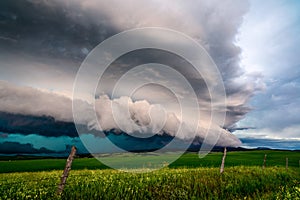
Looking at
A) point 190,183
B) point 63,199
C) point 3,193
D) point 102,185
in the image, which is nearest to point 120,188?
point 102,185

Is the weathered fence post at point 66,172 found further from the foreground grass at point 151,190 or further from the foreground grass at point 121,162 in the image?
the foreground grass at point 121,162

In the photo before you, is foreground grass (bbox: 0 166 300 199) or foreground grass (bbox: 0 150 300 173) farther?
foreground grass (bbox: 0 150 300 173)

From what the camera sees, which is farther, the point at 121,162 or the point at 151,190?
the point at 121,162

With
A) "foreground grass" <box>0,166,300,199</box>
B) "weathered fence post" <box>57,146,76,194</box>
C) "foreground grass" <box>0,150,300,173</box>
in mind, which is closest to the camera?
"weathered fence post" <box>57,146,76,194</box>

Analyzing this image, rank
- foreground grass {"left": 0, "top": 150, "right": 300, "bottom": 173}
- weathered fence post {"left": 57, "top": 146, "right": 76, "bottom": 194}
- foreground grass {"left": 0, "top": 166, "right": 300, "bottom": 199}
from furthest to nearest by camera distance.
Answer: foreground grass {"left": 0, "top": 150, "right": 300, "bottom": 173} → foreground grass {"left": 0, "top": 166, "right": 300, "bottom": 199} → weathered fence post {"left": 57, "top": 146, "right": 76, "bottom": 194}

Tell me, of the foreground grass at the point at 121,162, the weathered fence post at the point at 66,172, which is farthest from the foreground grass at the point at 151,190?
the foreground grass at the point at 121,162

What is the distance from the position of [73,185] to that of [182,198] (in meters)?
6.21

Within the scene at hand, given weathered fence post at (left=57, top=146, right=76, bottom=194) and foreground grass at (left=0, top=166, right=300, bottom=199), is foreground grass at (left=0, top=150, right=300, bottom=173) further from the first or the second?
weathered fence post at (left=57, top=146, right=76, bottom=194)

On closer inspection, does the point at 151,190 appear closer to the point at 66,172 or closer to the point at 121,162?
the point at 66,172

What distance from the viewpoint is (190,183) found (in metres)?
16.4

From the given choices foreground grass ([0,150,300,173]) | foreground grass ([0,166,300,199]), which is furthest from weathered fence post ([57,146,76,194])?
foreground grass ([0,150,300,173])

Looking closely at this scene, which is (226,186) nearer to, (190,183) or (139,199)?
(190,183)

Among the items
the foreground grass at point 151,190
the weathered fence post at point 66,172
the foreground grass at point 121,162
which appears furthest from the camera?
→ the foreground grass at point 121,162

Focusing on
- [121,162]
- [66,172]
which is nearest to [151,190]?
[66,172]
